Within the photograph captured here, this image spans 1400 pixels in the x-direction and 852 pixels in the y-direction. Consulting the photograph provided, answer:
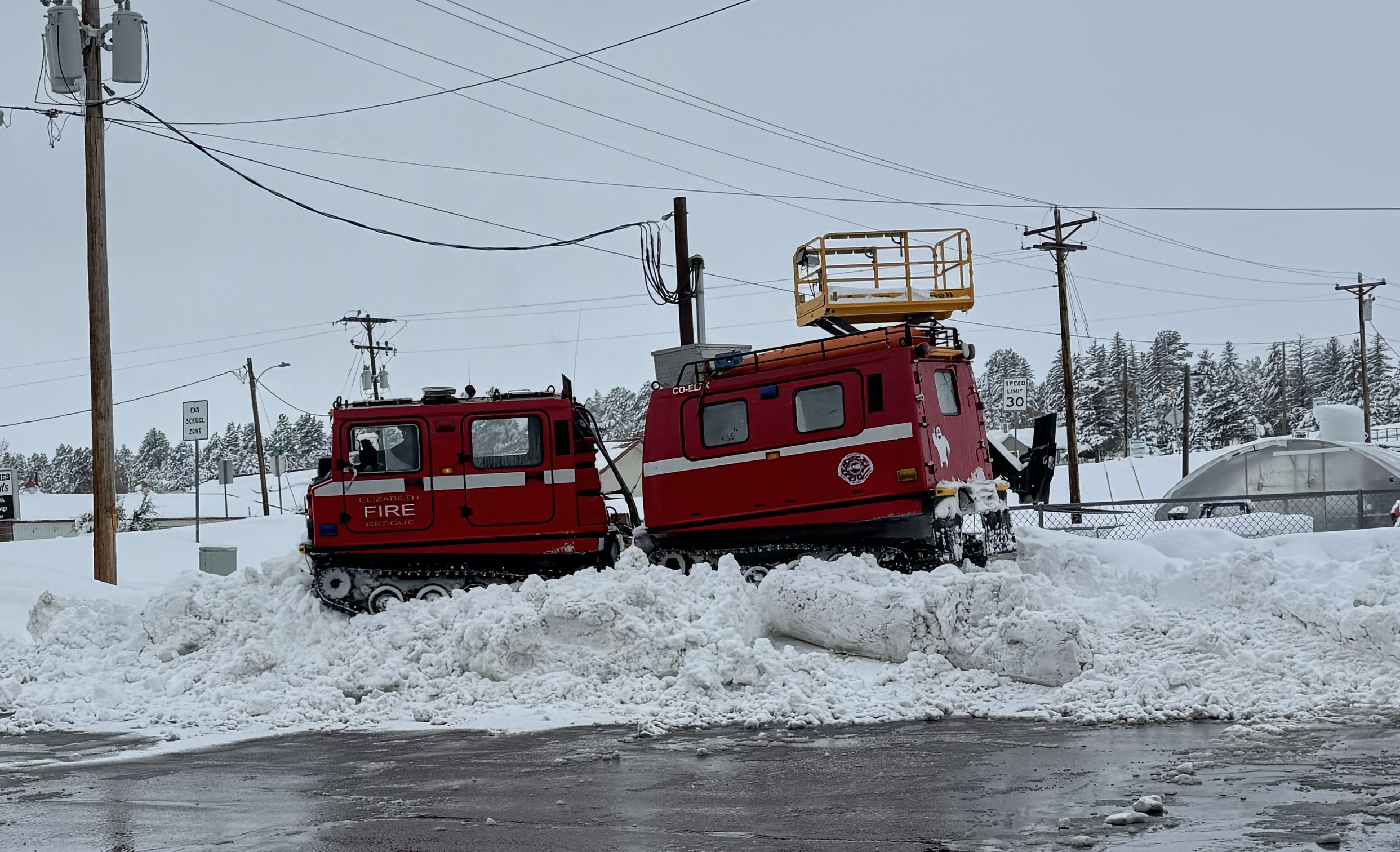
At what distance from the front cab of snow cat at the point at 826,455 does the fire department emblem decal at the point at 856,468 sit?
0.01 metres

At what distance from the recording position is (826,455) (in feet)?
44.7

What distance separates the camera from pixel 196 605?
12.5m

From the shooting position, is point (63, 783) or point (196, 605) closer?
point (63, 783)

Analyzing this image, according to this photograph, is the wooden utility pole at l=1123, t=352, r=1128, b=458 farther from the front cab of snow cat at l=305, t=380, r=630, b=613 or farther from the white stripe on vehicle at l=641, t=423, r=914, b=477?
the front cab of snow cat at l=305, t=380, r=630, b=613

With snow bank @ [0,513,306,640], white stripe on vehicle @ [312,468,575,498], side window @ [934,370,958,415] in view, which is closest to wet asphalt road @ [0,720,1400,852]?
white stripe on vehicle @ [312,468,575,498]

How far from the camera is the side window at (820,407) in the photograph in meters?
13.6

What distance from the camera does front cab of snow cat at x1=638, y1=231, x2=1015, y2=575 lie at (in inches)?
515

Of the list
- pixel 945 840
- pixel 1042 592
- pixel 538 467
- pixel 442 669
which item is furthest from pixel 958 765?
pixel 538 467

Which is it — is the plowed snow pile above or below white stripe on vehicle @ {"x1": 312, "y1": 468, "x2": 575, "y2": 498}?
below

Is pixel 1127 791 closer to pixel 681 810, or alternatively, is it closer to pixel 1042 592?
pixel 681 810

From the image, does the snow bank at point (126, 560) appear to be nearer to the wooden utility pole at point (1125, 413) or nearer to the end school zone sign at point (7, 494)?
the end school zone sign at point (7, 494)

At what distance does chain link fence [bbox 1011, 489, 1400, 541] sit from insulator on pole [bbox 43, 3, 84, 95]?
14153 millimetres

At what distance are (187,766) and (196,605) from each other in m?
4.46

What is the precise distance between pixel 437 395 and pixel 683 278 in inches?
396
